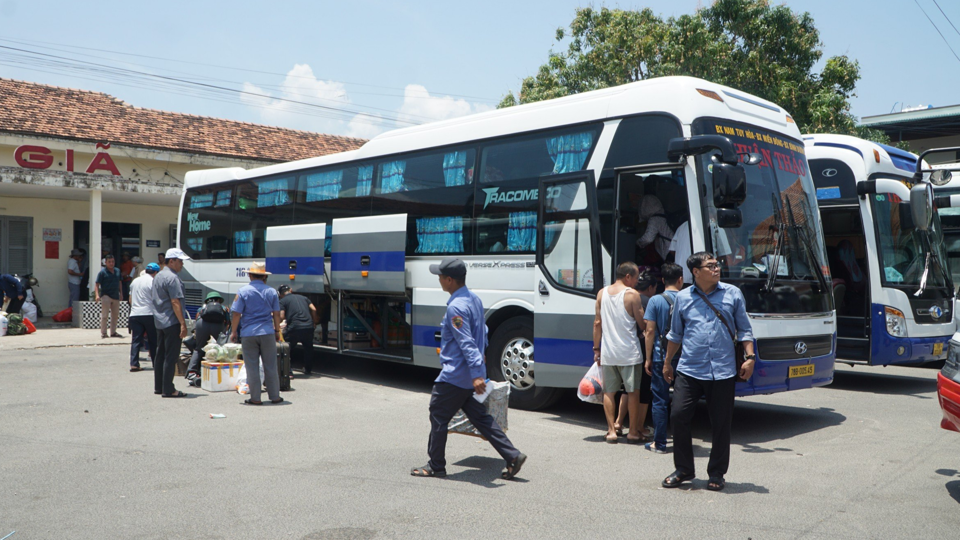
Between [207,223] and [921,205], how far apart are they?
1159 cm

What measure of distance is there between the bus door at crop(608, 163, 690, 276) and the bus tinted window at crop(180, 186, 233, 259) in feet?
27.3

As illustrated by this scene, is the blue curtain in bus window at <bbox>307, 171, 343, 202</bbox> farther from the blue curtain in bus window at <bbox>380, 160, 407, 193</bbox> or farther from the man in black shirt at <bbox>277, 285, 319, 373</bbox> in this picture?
the man in black shirt at <bbox>277, 285, 319, 373</bbox>

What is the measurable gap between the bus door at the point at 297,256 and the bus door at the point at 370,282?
0.33m

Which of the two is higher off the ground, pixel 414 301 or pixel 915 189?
pixel 915 189

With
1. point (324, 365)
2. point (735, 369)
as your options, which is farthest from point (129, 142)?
point (735, 369)

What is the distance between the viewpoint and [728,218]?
23.3ft

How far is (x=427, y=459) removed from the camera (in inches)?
261

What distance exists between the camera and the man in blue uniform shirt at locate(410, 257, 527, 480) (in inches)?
233

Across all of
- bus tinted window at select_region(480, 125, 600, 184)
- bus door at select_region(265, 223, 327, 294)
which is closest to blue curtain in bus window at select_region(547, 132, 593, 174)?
bus tinted window at select_region(480, 125, 600, 184)

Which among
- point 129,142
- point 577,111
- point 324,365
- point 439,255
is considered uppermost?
point 129,142

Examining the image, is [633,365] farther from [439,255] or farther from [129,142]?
[129,142]

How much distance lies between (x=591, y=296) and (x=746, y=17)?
14179mm

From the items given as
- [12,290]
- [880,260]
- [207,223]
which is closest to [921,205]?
[880,260]

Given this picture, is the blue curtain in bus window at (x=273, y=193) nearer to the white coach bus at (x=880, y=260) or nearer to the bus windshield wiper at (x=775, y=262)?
the bus windshield wiper at (x=775, y=262)
